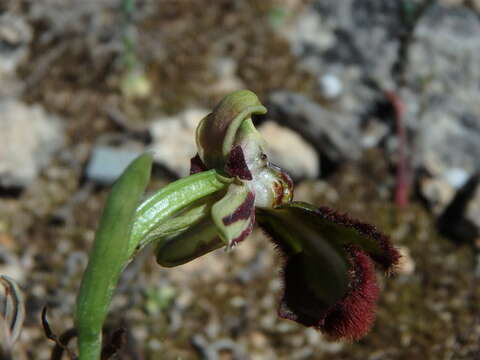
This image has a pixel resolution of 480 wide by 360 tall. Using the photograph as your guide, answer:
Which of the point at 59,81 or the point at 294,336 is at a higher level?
the point at 59,81

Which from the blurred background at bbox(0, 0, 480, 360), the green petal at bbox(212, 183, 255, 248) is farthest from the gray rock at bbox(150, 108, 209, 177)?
the green petal at bbox(212, 183, 255, 248)

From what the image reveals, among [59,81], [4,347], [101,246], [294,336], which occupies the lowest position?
[294,336]

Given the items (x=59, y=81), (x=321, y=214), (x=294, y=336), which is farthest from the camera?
(x=59, y=81)

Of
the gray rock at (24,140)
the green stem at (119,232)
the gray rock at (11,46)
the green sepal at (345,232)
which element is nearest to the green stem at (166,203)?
the green stem at (119,232)

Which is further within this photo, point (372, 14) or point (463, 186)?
point (372, 14)

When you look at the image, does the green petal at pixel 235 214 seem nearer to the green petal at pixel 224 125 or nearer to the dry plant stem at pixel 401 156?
the green petal at pixel 224 125

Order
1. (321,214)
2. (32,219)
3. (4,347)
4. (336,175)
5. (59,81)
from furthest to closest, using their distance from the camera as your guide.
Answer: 1. (59,81)
2. (336,175)
3. (32,219)
4. (321,214)
5. (4,347)

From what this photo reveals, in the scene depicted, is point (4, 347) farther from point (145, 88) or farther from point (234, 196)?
point (145, 88)

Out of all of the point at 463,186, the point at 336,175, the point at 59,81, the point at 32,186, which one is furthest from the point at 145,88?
the point at 463,186
